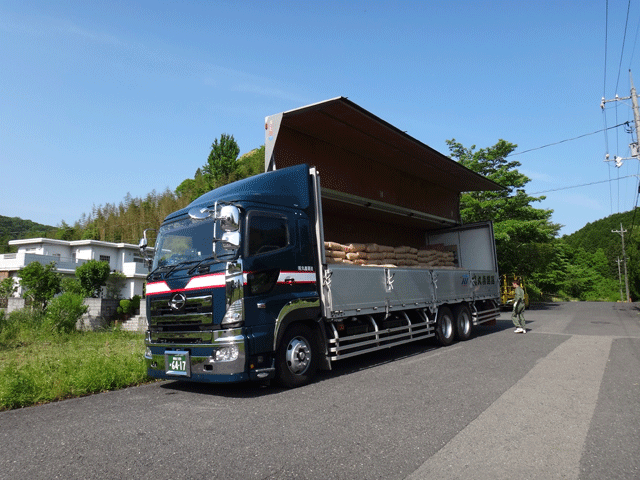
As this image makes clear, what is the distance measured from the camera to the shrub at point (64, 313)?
703 inches

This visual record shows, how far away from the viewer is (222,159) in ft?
172

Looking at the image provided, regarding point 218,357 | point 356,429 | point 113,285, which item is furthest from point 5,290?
point 356,429

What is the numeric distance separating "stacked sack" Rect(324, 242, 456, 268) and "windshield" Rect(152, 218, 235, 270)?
223 cm

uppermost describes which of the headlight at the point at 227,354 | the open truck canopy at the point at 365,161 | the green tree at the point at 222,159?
the green tree at the point at 222,159

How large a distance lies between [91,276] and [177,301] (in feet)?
73.9

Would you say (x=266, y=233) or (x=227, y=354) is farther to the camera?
(x=266, y=233)

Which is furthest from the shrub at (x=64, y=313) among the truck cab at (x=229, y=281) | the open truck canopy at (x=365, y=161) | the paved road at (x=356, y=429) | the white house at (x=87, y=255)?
the white house at (x=87, y=255)

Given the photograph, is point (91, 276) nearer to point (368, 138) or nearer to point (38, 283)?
point (38, 283)

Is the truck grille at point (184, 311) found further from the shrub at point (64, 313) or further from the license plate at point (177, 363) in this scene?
the shrub at point (64, 313)

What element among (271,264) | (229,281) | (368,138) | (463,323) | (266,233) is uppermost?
(368,138)

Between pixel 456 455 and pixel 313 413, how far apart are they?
1.79m

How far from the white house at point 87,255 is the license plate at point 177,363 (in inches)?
1344

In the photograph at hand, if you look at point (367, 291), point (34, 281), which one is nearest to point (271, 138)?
point (367, 291)

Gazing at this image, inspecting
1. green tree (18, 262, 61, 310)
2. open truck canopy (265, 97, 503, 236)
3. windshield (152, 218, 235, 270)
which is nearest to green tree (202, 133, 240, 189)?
green tree (18, 262, 61, 310)
